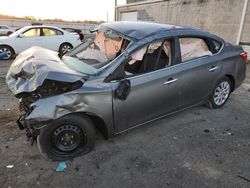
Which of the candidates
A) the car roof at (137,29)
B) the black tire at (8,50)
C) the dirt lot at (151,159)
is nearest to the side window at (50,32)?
the black tire at (8,50)

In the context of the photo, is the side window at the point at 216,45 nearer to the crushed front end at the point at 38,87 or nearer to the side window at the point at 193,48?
the side window at the point at 193,48

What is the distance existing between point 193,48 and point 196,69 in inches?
15.1

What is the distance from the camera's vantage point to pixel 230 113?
4.69 meters

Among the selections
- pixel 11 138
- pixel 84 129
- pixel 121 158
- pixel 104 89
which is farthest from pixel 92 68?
pixel 11 138

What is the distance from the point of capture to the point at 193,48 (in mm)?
4047

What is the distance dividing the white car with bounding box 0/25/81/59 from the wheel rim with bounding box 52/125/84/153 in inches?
275

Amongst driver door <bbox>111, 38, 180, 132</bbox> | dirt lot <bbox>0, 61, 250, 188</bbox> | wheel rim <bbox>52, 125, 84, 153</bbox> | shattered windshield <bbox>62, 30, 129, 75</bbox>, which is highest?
shattered windshield <bbox>62, 30, 129, 75</bbox>

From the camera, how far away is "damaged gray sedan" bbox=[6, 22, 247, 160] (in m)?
2.91

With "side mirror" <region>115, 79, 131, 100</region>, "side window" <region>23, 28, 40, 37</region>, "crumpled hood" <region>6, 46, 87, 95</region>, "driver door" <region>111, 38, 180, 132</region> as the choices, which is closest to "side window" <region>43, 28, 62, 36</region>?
"side window" <region>23, 28, 40, 37</region>

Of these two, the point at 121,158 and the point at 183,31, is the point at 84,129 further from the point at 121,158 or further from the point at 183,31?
the point at 183,31

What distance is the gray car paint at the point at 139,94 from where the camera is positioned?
9.36ft

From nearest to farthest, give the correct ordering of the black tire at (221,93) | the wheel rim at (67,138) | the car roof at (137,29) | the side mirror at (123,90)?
the wheel rim at (67,138), the side mirror at (123,90), the car roof at (137,29), the black tire at (221,93)

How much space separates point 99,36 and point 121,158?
209cm

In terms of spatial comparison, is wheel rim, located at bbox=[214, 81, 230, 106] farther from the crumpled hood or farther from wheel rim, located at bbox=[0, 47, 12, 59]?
wheel rim, located at bbox=[0, 47, 12, 59]
